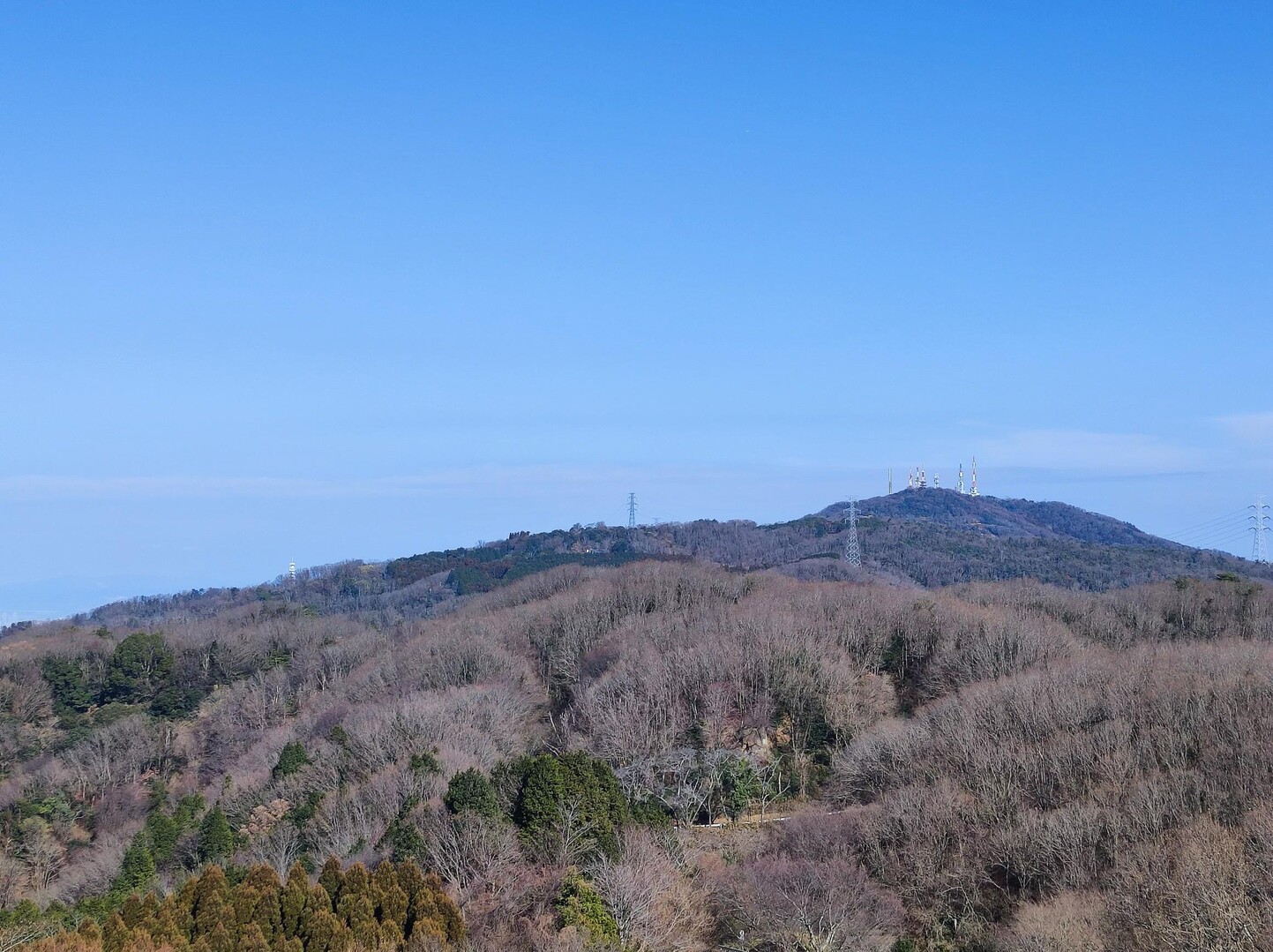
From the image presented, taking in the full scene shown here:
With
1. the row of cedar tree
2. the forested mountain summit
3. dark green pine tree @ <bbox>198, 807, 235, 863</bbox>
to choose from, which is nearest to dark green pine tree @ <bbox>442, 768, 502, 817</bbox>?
the row of cedar tree

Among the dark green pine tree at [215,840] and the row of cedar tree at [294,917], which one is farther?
the dark green pine tree at [215,840]

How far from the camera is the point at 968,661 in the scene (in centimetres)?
Answer: 6394

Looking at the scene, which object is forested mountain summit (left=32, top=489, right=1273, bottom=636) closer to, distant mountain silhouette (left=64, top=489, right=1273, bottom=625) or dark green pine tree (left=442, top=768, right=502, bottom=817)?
distant mountain silhouette (left=64, top=489, right=1273, bottom=625)

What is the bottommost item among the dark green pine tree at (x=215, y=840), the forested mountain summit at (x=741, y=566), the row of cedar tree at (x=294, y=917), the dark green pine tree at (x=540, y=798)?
the dark green pine tree at (x=215, y=840)

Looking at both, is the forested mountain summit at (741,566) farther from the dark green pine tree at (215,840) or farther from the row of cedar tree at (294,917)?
the row of cedar tree at (294,917)

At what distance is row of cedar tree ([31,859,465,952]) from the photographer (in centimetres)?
2945

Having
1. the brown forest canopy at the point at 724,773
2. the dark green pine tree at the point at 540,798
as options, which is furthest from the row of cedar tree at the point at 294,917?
the dark green pine tree at the point at 540,798

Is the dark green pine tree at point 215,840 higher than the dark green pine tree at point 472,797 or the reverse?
the reverse

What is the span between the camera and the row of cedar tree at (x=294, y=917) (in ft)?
96.6

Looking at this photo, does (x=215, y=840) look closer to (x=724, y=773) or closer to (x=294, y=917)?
(x=294, y=917)

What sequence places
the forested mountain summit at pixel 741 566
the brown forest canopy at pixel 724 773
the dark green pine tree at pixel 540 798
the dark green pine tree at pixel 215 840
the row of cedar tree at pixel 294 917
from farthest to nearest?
1. the forested mountain summit at pixel 741 566
2. the dark green pine tree at pixel 215 840
3. the dark green pine tree at pixel 540 798
4. the brown forest canopy at pixel 724 773
5. the row of cedar tree at pixel 294 917

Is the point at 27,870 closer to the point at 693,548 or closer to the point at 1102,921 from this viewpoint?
the point at 1102,921

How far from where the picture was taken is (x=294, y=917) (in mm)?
30969

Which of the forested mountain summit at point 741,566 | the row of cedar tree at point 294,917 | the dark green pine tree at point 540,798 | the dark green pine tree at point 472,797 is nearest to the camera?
the row of cedar tree at point 294,917
